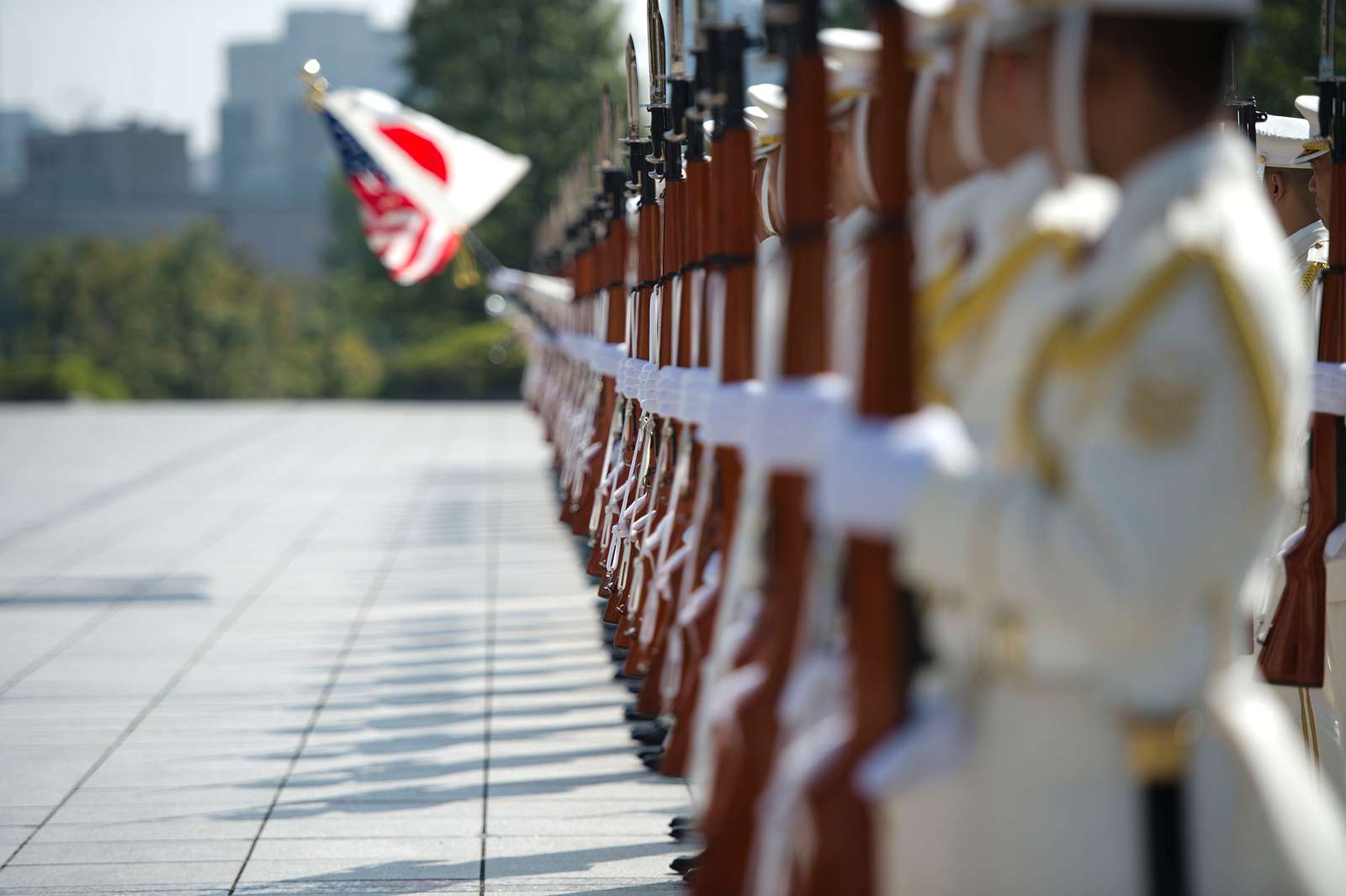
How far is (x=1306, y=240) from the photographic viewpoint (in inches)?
174

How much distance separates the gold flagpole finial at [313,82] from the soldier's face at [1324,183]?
6584 millimetres

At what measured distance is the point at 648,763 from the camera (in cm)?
527

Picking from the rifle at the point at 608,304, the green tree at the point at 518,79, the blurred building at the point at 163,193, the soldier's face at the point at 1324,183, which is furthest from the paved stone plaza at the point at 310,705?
the blurred building at the point at 163,193

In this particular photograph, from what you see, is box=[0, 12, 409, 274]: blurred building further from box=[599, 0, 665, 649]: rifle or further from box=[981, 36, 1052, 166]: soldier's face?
box=[981, 36, 1052, 166]: soldier's face

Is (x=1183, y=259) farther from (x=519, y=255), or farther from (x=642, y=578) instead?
(x=519, y=255)

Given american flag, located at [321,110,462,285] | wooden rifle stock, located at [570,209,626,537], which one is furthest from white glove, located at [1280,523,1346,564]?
american flag, located at [321,110,462,285]

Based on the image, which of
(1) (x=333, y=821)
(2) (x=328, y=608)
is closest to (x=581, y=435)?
(2) (x=328, y=608)

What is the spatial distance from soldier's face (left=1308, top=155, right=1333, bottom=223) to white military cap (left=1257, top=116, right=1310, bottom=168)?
10.0 inches

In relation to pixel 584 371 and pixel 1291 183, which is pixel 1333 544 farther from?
pixel 584 371

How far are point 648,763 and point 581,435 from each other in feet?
7.33

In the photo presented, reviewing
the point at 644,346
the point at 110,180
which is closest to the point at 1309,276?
the point at 644,346

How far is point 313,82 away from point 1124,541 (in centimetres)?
850

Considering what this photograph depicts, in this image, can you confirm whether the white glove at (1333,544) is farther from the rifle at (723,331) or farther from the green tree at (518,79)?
the green tree at (518,79)

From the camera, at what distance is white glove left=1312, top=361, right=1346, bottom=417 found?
377 cm
